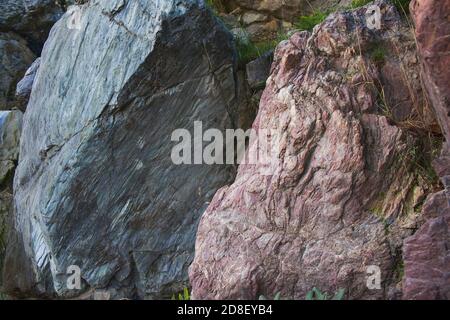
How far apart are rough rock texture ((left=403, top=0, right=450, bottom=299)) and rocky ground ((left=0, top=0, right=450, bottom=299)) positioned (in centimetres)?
1

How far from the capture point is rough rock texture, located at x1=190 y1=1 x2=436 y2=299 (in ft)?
16.4

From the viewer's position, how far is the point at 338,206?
511 centimetres

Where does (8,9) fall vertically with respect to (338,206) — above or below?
above

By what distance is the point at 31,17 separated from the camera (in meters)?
11.5

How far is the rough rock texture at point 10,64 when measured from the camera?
37.2 ft

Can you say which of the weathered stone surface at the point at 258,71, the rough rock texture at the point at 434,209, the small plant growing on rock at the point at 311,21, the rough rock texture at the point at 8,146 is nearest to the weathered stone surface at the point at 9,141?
the rough rock texture at the point at 8,146

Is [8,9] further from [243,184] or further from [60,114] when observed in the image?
[243,184]

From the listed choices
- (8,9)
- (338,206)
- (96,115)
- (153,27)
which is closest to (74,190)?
(96,115)

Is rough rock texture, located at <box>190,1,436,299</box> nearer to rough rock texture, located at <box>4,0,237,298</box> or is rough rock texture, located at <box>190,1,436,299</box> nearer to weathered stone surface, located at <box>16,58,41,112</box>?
rough rock texture, located at <box>4,0,237,298</box>

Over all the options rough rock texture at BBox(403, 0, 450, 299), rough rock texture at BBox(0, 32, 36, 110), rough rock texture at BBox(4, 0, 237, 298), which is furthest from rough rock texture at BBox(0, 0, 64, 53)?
rough rock texture at BBox(403, 0, 450, 299)

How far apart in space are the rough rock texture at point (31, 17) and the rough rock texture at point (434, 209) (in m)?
8.27

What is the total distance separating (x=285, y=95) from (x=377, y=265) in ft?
5.35

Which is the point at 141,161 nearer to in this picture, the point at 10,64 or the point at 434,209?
the point at 434,209

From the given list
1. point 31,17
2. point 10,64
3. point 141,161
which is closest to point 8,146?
point 10,64
